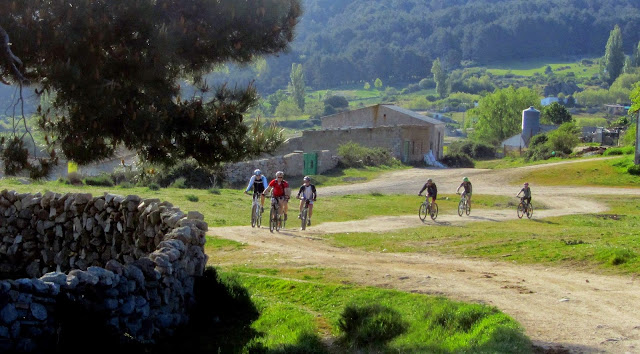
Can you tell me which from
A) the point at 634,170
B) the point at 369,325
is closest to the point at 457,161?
the point at 634,170

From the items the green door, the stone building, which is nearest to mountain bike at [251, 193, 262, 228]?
the green door

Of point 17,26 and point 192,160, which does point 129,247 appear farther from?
point 17,26

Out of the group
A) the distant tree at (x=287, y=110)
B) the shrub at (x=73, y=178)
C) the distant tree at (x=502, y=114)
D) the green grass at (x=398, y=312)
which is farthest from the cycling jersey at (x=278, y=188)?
the distant tree at (x=287, y=110)

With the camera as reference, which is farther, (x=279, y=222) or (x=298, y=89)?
(x=298, y=89)

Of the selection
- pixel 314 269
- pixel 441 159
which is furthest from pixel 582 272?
pixel 441 159

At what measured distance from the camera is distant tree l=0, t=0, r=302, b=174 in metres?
10.5

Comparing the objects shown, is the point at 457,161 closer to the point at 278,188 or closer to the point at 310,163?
the point at 310,163

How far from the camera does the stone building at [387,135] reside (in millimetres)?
64062

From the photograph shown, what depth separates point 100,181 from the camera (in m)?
36.8

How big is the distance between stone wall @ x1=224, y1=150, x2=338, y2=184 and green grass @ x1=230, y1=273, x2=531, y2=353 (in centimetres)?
2984

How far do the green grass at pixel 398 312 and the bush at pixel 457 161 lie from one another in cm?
5911

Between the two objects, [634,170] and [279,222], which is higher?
[634,170]

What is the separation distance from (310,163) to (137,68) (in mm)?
40264

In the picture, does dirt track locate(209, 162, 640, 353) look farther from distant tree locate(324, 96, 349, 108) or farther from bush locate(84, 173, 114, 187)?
distant tree locate(324, 96, 349, 108)
